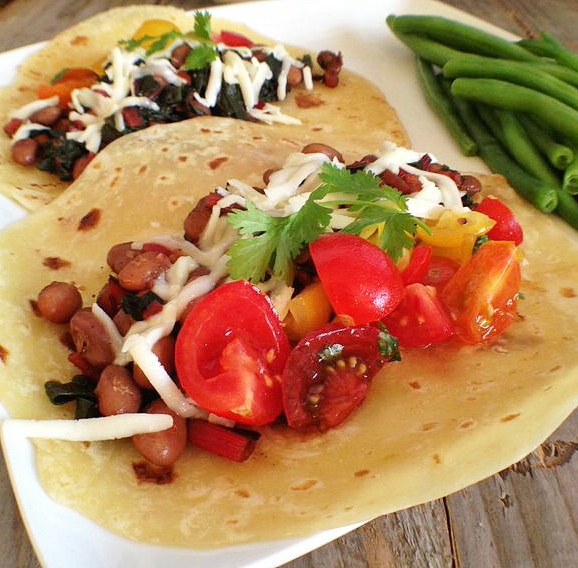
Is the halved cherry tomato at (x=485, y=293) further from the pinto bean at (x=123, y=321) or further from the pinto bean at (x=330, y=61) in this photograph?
the pinto bean at (x=330, y=61)

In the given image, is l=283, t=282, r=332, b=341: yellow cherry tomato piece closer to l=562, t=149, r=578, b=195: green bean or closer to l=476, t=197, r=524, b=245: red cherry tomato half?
l=476, t=197, r=524, b=245: red cherry tomato half

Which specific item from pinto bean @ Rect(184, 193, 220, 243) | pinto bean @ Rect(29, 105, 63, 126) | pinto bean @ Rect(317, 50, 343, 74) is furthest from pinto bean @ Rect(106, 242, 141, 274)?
pinto bean @ Rect(317, 50, 343, 74)

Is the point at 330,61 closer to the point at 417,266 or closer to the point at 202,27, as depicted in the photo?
the point at 202,27

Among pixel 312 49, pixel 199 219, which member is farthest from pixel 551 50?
pixel 199 219

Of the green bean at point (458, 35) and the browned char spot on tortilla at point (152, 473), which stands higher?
the green bean at point (458, 35)

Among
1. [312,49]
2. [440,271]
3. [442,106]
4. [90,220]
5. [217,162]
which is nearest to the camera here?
[440,271]

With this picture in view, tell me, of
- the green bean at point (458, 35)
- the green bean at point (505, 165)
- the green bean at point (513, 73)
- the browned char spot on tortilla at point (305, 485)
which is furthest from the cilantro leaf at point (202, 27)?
the browned char spot on tortilla at point (305, 485)
